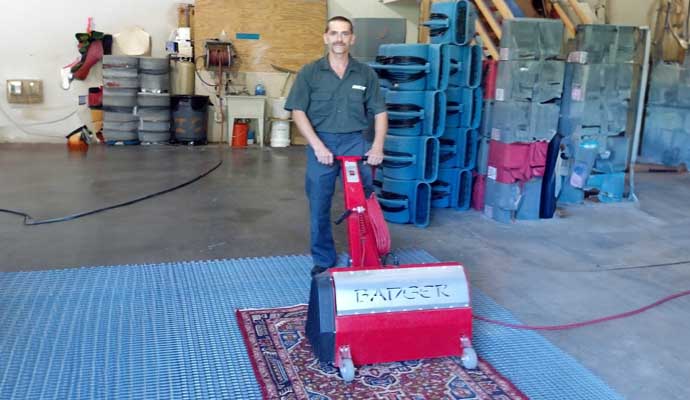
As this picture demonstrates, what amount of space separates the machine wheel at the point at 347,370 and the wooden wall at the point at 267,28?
750 centimetres

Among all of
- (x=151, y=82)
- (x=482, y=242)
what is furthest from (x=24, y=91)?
(x=482, y=242)

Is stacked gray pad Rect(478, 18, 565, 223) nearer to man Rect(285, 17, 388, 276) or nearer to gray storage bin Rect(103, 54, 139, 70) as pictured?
man Rect(285, 17, 388, 276)

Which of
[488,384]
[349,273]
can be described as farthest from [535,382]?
[349,273]

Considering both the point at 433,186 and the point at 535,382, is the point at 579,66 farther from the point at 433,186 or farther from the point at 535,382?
the point at 535,382

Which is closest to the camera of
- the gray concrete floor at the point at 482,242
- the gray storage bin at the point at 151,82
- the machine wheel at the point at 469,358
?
the machine wheel at the point at 469,358

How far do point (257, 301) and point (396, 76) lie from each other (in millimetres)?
2283

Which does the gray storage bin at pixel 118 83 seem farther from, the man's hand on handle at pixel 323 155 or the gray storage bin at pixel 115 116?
the man's hand on handle at pixel 323 155

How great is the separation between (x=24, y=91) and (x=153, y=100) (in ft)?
5.87

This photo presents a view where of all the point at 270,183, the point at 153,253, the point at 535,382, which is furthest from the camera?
the point at 270,183

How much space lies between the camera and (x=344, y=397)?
2.44m

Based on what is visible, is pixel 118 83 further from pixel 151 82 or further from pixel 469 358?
pixel 469 358

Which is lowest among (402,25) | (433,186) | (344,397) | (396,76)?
(344,397)

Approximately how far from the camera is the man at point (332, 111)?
3400 millimetres

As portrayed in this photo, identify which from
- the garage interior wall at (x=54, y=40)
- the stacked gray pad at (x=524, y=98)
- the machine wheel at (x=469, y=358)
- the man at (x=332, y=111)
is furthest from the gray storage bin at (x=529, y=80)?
the garage interior wall at (x=54, y=40)
